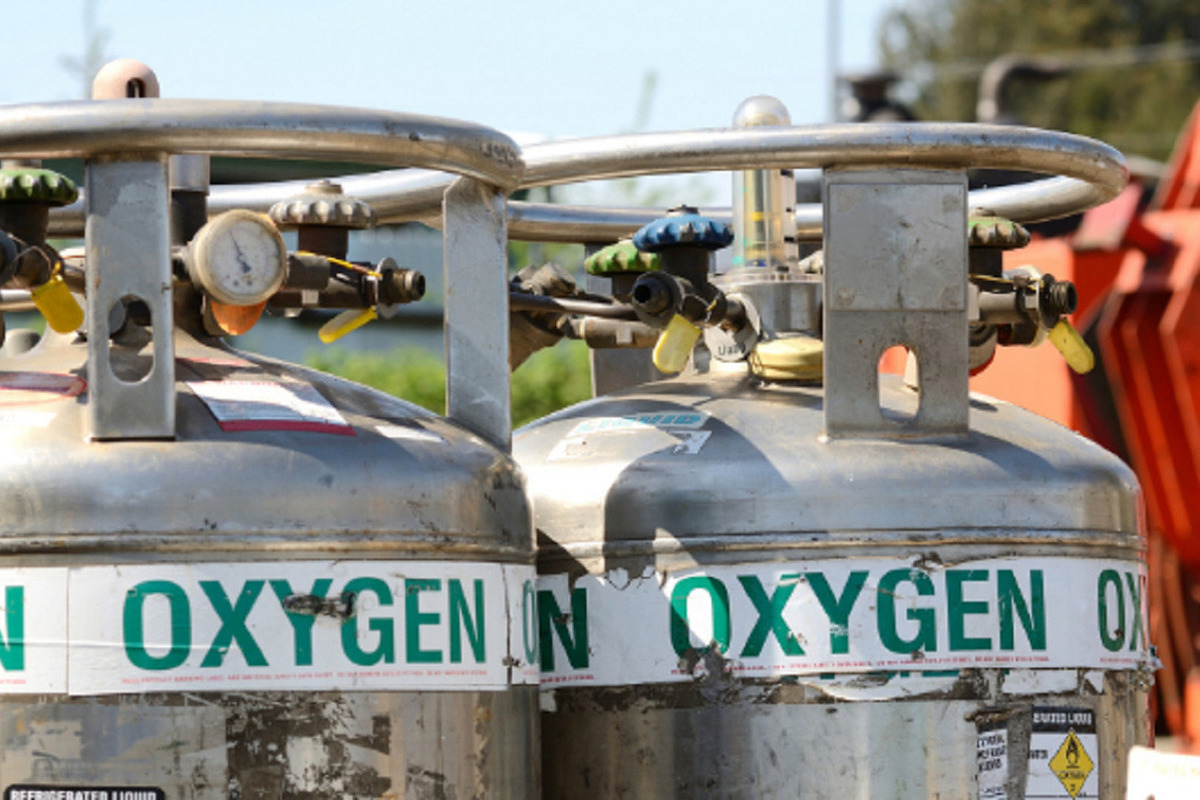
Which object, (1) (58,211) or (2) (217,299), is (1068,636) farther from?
(1) (58,211)

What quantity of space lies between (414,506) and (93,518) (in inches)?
16.0

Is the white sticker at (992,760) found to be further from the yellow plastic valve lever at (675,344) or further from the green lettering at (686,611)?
the yellow plastic valve lever at (675,344)

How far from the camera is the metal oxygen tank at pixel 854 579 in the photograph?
8.73ft

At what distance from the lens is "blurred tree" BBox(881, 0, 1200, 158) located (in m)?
32.4

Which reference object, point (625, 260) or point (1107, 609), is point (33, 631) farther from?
point (1107, 609)

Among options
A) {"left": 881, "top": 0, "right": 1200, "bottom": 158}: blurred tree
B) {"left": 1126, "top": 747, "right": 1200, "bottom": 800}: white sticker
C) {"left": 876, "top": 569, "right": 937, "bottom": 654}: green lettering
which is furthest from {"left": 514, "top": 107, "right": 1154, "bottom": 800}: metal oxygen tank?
{"left": 881, "top": 0, "right": 1200, "bottom": 158}: blurred tree

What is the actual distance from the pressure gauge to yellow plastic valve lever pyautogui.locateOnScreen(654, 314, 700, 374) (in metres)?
0.65

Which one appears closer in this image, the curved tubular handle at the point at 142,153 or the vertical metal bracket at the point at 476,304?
the curved tubular handle at the point at 142,153

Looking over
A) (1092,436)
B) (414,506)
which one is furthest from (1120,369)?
(414,506)

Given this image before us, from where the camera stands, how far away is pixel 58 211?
3299mm

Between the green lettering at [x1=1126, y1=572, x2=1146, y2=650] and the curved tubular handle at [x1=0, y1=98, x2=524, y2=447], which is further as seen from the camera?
the green lettering at [x1=1126, y1=572, x2=1146, y2=650]

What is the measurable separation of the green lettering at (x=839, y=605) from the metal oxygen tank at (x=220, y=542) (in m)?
0.45

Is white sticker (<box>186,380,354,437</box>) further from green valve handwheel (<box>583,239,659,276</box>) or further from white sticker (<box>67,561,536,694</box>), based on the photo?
green valve handwheel (<box>583,239,659,276</box>)

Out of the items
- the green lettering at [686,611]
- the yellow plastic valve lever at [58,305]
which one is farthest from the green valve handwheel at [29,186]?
the green lettering at [686,611]
